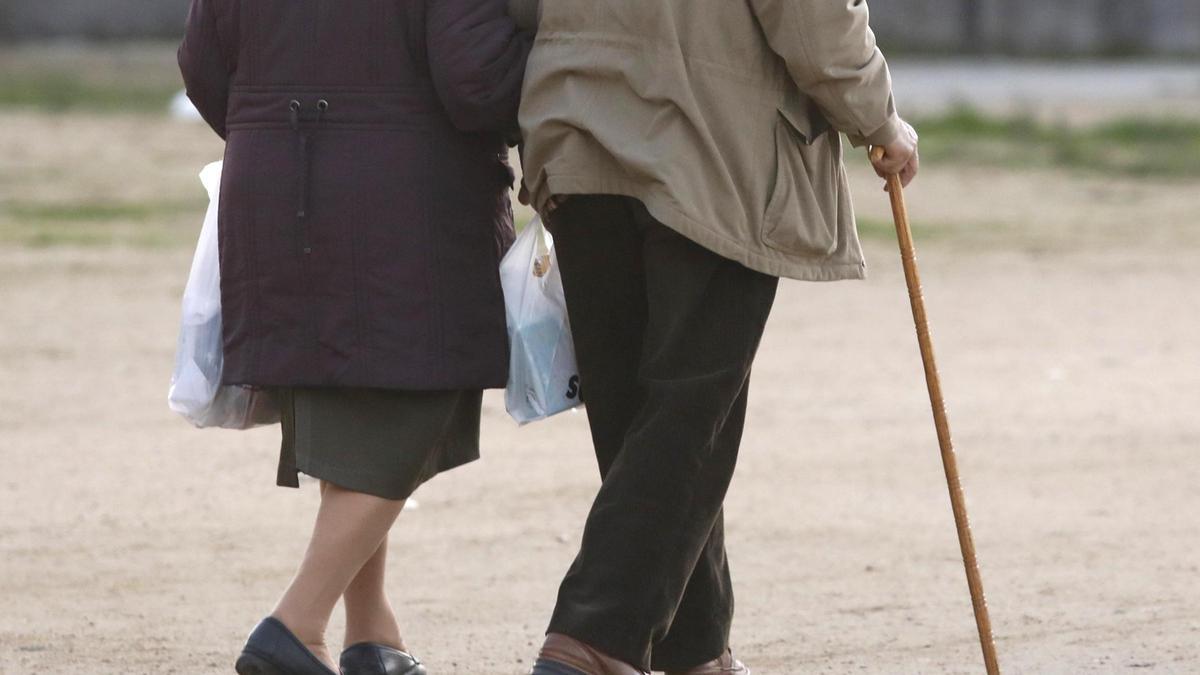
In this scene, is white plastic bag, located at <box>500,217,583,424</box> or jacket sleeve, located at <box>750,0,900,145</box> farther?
white plastic bag, located at <box>500,217,583,424</box>

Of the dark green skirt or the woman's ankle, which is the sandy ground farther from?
the dark green skirt

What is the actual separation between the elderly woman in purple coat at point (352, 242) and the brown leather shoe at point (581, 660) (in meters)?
0.40

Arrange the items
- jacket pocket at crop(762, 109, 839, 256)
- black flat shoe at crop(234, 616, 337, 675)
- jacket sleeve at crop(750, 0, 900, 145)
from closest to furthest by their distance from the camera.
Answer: jacket sleeve at crop(750, 0, 900, 145), jacket pocket at crop(762, 109, 839, 256), black flat shoe at crop(234, 616, 337, 675)

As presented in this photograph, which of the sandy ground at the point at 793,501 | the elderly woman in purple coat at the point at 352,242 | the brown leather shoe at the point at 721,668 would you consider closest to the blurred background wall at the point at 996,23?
the sandy ground at the point at 793,501

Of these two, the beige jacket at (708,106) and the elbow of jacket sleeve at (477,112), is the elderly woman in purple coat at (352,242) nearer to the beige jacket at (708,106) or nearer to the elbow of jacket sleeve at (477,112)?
the elbow of jacket sleeve at (477,112)

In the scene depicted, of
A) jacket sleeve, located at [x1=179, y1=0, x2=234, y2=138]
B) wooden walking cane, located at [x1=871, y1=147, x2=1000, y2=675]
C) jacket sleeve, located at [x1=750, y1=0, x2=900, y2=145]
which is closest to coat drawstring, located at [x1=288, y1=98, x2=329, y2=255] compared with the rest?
jacket sleeve, located at [x1=179, y1=0, x2=234, y2=138]

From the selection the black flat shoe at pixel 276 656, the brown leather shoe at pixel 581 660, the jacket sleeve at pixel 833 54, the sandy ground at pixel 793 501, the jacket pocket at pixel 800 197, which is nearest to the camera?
the jacket sleeve at pixel 833 54

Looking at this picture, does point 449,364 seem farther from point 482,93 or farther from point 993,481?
point 993,481

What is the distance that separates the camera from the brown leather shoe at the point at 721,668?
330 centimetres

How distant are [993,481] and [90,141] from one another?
38.2ft

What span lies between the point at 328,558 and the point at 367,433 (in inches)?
8.7

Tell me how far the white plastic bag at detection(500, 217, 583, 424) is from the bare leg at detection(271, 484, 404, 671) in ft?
0.94

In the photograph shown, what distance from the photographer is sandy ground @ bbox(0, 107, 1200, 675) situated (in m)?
3.95

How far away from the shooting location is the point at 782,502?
5160 mm
